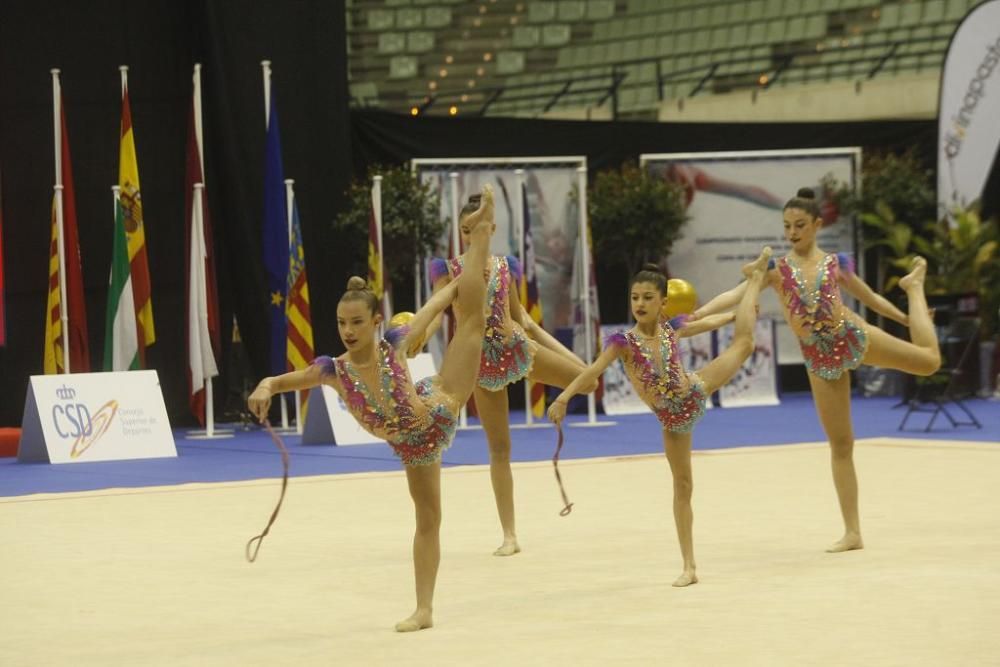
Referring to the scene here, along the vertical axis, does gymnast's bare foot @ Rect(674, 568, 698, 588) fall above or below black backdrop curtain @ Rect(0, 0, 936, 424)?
below

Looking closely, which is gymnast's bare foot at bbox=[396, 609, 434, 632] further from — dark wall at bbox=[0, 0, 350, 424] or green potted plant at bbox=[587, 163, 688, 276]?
green potted plant at bbox=[587, 163, 688, 276]

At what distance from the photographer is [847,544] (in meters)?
6.50

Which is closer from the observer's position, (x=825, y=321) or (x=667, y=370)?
(x=667, y=370)

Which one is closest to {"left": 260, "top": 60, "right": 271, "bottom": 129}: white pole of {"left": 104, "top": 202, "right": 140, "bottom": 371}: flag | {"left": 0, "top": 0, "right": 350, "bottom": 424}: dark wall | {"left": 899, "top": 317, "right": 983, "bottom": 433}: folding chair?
{"left": 0, "top": 0, "right": 350, "bottom": 424}: dark wall

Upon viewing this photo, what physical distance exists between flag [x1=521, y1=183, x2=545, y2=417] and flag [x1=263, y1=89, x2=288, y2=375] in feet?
6.98

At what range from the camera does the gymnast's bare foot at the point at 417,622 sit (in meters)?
4.99

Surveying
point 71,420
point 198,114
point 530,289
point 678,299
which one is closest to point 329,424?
point 71,420

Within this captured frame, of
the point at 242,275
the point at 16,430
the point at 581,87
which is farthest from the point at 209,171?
the point at 581,87

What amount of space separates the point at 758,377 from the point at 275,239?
5.76 m

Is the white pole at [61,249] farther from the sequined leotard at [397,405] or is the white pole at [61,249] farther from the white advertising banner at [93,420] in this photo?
the sequined leotard at [397,405]

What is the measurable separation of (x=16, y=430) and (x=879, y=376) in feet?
31.1

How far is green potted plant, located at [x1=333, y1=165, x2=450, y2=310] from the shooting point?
13.9 m

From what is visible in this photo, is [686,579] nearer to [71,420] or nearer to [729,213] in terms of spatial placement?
[71,420]

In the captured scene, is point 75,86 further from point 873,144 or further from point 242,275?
point 873,144
